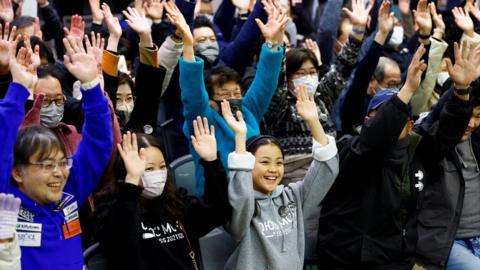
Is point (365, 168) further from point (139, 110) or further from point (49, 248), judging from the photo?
point (49, 248)

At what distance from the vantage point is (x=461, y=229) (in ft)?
17.8

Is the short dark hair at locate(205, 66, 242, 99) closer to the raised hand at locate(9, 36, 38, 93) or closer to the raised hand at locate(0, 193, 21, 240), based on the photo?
the raised hand at locate(9, 36, 38, 93)

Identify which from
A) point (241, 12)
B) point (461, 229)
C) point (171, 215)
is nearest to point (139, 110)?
point (171, 215)

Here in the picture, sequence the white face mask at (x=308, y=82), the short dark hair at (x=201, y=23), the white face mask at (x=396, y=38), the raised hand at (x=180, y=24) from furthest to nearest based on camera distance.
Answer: the white face mask at (x=396, y=38) < the short dark hair at (x=201, y=23) < the white face mask at (x=308, y=82) < the raised hand at (x=180, y=24)

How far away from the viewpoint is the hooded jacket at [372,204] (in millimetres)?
4816

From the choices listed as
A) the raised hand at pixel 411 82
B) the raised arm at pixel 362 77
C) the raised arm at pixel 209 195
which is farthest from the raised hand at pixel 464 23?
the raised arm at pixel 209 195

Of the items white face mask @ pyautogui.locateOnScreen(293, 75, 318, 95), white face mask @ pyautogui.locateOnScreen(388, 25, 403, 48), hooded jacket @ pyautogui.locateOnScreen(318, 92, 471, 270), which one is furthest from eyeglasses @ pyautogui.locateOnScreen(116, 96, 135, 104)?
white face mask @ pyautogui.locateOnScreen(388, 25, 403, 48)

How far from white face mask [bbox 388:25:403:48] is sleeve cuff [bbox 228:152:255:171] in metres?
4.62

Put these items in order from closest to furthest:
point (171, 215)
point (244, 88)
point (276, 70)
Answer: point (171, 215), point (276, 70), point (244, 88)

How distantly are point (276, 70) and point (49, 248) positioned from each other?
86.3 inches

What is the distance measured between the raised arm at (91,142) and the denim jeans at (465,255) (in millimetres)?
2436

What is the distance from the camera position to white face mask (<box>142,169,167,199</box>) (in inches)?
163

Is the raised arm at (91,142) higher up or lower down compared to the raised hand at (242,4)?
higher up

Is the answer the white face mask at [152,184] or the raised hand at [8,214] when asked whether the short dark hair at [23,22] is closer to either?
the white face mask at [152,184]
